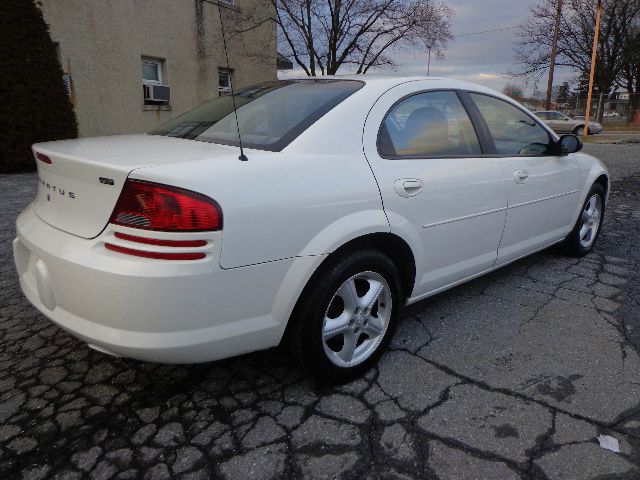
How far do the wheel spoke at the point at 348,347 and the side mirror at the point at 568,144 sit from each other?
2355 millimetres

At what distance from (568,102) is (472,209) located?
3809 centimetres

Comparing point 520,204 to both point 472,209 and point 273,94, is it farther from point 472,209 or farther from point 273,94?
point 273,94

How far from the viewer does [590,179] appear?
404cm

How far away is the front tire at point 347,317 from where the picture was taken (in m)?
2.08

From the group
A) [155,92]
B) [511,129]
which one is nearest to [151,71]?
[155,92]

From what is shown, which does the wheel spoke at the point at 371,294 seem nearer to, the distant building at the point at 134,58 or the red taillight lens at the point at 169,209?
the red taillight lens at the point at 169,209

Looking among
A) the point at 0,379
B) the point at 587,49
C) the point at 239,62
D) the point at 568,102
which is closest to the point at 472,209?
the point at 0,379

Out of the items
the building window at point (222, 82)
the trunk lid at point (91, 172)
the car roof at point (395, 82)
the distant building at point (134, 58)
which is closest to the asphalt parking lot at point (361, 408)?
the trunk lid at point (91, 172)

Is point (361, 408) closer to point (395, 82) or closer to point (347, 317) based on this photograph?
point (347, 317)

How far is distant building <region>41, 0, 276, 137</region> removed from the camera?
975cm

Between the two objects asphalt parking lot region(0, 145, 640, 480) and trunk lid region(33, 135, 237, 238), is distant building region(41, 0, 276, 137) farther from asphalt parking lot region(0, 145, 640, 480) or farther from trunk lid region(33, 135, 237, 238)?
trunk lid region(33, 135, 237, 238)

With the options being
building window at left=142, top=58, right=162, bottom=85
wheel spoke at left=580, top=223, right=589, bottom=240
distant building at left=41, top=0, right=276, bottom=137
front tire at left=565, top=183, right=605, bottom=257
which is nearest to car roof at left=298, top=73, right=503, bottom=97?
front tire at left=565, top=183, right=605, bottom=257

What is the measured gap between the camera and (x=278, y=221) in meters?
1.87

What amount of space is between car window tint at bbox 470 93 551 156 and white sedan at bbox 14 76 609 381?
0.03 m
